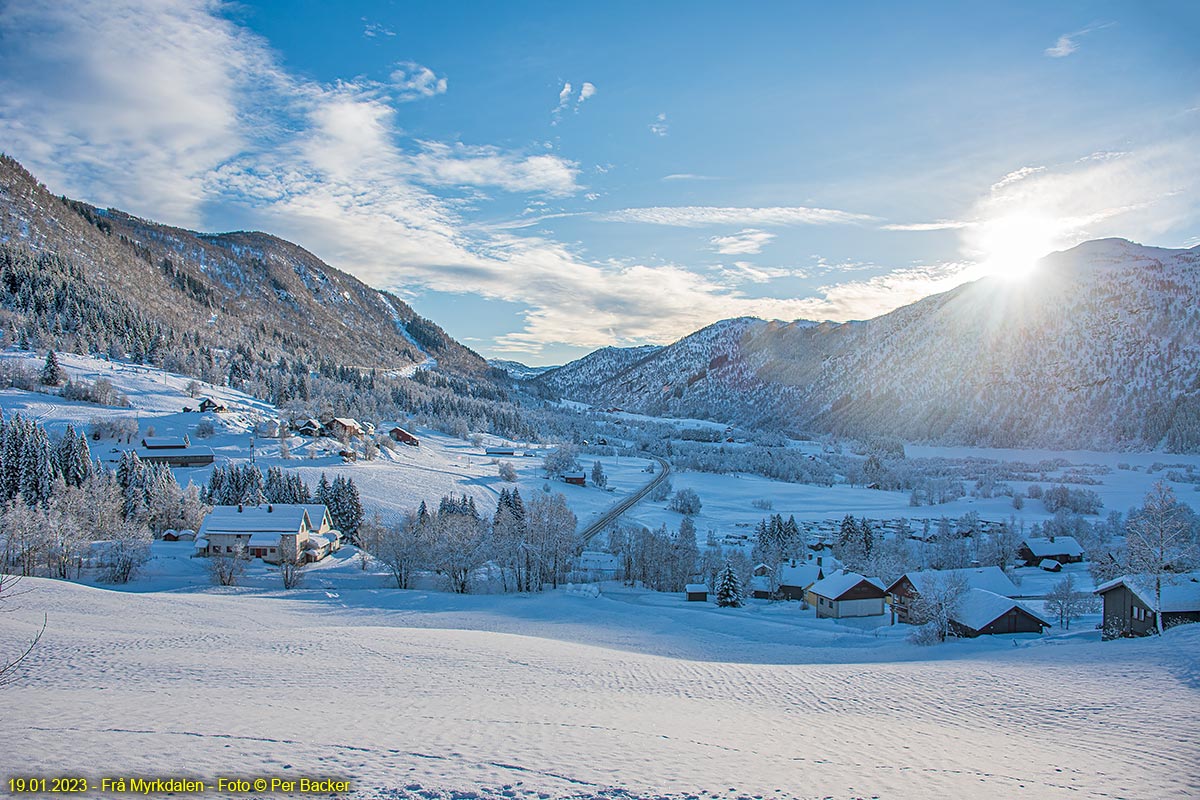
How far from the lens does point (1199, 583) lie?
1110 inches

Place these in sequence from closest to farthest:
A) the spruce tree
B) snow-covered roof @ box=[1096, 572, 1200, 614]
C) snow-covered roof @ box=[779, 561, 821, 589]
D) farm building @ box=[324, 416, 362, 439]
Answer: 1. snow-covered roof @ box=[1096, 572, 1200, 614]
2. snow-covered roof @ box=[779, 561, 821, 589]
3. the spruce tree
4. farm building @ box=[324, 416, 362, 439]

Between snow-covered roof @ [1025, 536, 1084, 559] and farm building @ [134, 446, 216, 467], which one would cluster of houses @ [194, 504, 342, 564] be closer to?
farm building @ [134, 446, 216, 467]

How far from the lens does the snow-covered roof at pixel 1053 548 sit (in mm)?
60531

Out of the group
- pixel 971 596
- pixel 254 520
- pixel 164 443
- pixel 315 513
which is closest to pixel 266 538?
pixel 254 520

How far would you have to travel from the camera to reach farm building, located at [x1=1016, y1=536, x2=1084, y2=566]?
2383 inches

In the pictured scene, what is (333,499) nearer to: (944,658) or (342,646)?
(342,646)

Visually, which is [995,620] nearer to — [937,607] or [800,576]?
[937,607]

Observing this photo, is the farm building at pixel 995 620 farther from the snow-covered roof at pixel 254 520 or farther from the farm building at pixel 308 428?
the farm building at pixel 308 428

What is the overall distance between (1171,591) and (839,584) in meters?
16.6

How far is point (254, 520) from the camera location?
49.4 metres

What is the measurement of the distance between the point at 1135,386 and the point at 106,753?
202 meters

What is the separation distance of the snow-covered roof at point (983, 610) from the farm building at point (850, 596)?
7.98 meters

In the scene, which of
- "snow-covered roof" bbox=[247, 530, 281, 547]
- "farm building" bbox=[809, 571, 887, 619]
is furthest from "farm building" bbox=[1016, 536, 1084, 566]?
"snow-covered roof" bbox=[247, 530, 281, 547]

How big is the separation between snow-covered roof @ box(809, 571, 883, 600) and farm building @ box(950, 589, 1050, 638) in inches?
322
